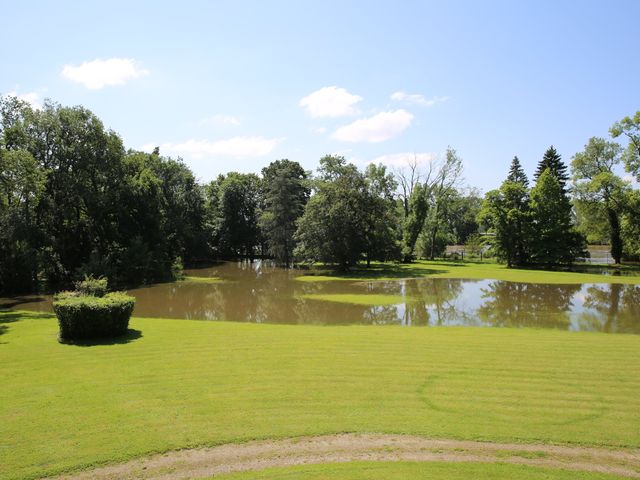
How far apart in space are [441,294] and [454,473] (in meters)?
23.9

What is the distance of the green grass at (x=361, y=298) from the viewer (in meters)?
25.5

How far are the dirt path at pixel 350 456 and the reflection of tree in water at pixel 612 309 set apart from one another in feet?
44.1

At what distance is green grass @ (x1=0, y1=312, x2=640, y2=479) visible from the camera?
687 cm

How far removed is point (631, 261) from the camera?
180ft

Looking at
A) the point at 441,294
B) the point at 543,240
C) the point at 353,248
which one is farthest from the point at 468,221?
the point at 441,294

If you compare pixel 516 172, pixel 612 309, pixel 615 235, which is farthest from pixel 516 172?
pixel 612 309

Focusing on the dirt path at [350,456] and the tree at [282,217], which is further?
the tree at [282,217]

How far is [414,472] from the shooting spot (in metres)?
5.79

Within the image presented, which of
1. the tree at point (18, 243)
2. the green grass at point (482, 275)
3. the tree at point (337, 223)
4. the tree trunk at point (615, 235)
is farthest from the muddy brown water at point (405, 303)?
the tree trunk at point (615, 235)

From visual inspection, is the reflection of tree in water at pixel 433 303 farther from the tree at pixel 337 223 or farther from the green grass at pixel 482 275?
the tree at pixel 337 223

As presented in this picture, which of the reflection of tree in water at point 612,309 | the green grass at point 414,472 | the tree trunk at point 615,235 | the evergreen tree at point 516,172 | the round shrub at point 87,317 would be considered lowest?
the reflection of tree in water at point 612,309

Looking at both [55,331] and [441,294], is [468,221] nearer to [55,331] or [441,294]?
[441,294]

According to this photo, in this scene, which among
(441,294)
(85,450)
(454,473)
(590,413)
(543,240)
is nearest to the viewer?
(454,473)

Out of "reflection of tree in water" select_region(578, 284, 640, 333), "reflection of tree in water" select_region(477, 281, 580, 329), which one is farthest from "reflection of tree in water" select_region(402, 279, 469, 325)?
"reflection of tree in water" select_region(578, 284, 640, 333)
